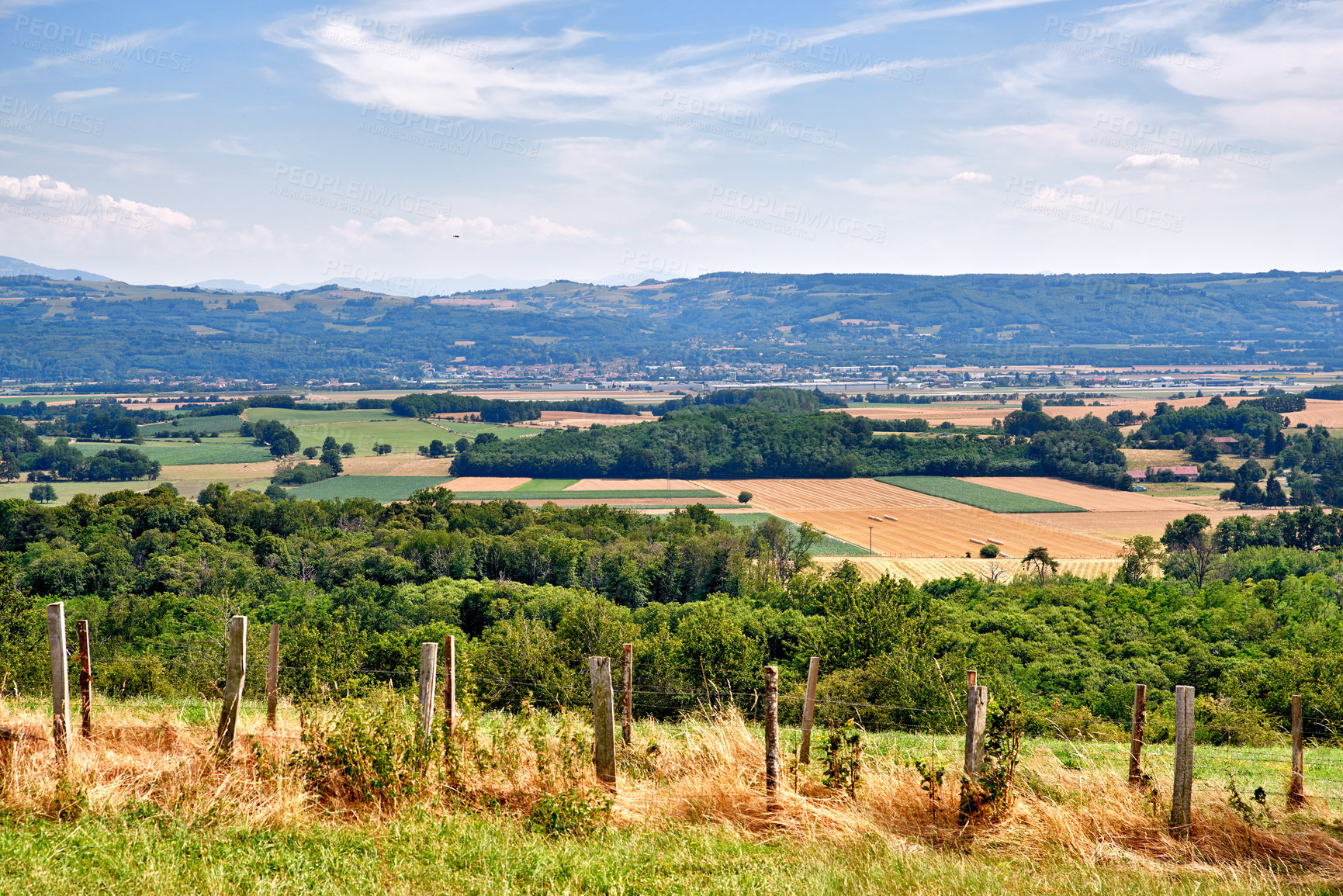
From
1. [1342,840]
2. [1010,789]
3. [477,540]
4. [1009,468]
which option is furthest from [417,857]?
[1009,468]

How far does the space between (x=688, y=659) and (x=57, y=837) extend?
2391 cm

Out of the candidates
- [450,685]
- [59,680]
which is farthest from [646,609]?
[59,680]

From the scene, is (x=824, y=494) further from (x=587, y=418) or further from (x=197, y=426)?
(x=197, y=426)

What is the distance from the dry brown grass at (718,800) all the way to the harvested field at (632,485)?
95.5m

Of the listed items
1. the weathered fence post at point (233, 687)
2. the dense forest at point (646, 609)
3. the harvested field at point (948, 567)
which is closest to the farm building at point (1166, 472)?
the dense forest at point (646, 609)

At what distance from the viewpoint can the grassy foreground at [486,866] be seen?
6828 mm

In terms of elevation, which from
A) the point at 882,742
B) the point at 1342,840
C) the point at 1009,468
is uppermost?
the point at 1342,840

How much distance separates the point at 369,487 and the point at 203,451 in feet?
137

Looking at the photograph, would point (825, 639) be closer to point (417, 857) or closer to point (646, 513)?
point (417, 857)

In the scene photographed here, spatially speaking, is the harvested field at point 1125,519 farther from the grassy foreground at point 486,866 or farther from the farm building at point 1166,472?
the grassy foreground at point 486,866

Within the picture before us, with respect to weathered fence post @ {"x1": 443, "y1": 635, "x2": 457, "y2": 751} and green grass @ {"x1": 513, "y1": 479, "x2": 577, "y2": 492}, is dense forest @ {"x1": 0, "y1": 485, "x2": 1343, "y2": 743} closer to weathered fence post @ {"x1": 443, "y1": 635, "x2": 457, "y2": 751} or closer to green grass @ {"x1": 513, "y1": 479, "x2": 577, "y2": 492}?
weathered fence post @ {"x1": 443, "y1": 635, "x2": 457, "y2": 751}

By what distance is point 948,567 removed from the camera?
217ft

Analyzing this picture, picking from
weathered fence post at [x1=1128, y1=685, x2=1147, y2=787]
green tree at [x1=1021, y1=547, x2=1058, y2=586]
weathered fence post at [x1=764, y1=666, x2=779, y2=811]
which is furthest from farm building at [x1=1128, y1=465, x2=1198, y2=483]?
weathered fence post at [x1=764, y1=666, x2=779, y2=811]

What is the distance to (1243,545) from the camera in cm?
7438
